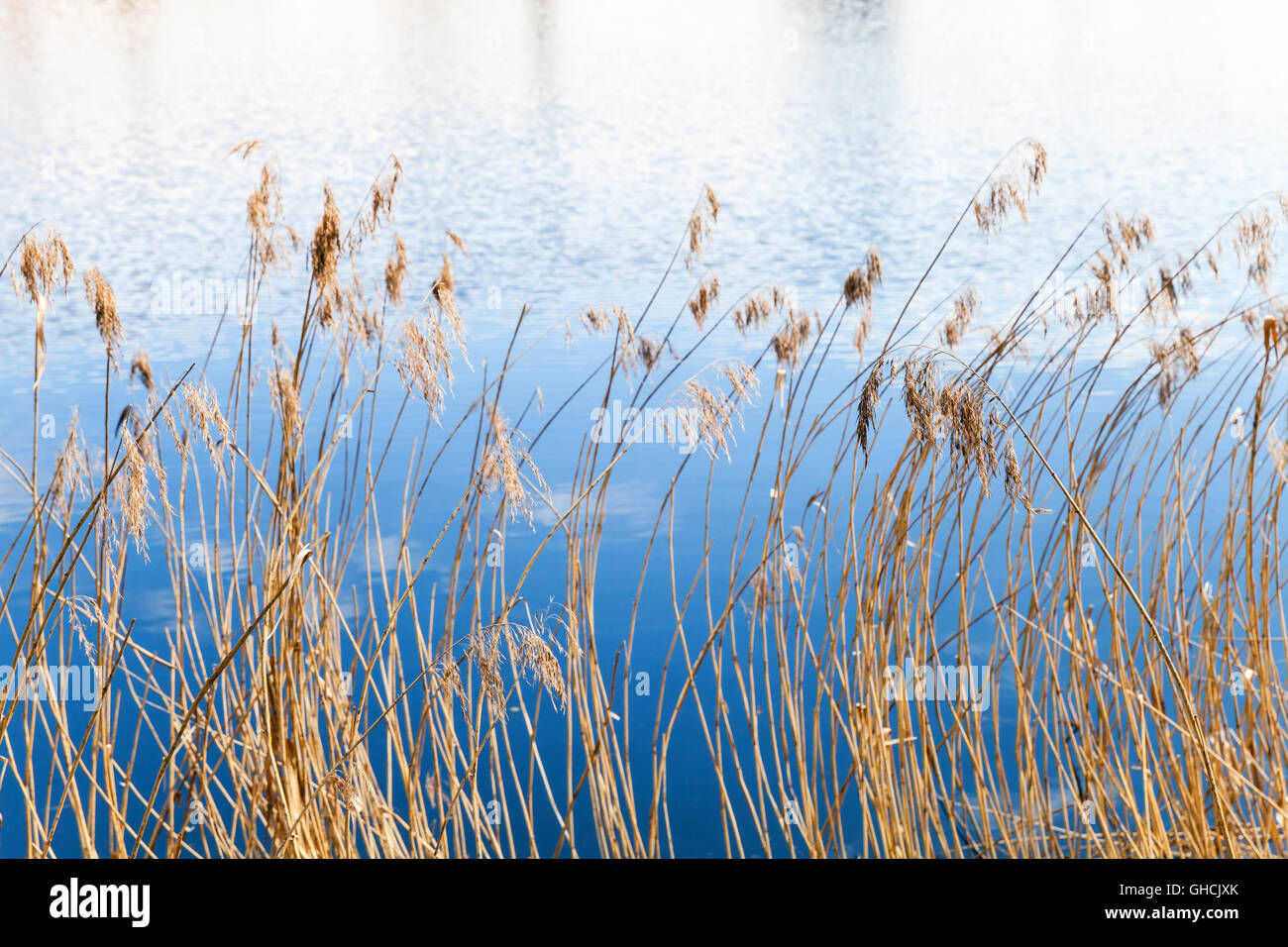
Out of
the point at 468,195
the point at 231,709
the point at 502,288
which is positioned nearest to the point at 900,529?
the point at 231,709

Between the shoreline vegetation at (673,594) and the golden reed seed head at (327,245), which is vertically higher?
the golden reed seed head at (327,245)

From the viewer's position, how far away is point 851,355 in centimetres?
565

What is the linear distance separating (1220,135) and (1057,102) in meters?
3.47

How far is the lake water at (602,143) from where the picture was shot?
6.92 m

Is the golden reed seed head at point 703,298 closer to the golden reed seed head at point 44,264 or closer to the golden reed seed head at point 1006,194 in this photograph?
the golden reed seed head at point 1006,194

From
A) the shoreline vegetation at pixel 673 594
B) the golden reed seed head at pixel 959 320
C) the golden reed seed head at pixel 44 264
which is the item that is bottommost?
the shoreline vegetation at pixel 673 594

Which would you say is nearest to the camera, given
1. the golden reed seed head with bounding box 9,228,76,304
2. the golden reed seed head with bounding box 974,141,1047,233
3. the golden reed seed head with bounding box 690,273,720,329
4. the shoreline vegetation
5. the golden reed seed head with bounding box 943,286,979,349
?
the golden reed seed head with bounding box 9,228,76,304

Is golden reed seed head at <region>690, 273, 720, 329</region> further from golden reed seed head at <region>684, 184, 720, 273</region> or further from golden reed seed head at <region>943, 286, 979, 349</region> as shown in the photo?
golden reed seed head at <region>943, 286, 979, 349</region>

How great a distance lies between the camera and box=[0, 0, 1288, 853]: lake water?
692 centimetres

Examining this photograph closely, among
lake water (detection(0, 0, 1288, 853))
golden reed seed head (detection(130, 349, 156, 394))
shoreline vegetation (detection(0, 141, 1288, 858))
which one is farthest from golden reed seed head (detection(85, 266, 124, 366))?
lake water (detection(0, 0, 1288, 853))

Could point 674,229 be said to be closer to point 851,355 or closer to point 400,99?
point 851,355

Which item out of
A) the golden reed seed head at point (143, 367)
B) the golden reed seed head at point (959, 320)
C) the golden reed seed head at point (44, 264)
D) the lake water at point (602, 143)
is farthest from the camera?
the lake water at point (602, 143)

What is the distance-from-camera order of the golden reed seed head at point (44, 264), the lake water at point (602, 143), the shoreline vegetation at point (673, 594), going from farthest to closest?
1. the lake water at point (602, 143)
2. the shoreline vegetation at point (673, 594)
3. the golden reed seed head at point (44, 264)

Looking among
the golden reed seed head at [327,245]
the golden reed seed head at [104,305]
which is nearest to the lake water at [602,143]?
the golden reed seed head at [327,245]
